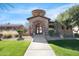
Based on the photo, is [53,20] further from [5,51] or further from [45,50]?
[5,51]

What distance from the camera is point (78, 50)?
681 cm

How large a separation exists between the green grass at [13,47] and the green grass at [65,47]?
90cm

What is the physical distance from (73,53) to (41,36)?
1.24 m

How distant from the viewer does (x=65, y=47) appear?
22.8ft

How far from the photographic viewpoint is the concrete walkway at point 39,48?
6.63 metres

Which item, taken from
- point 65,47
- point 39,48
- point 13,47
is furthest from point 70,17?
point 13,47

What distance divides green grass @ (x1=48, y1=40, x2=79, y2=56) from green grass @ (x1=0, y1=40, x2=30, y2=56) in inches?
35.5

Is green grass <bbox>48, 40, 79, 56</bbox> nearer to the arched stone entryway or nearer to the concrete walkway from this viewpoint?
the concrete walkway

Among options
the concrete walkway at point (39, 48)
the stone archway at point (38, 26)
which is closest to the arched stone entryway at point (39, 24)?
the stone archway at point (38, 26)

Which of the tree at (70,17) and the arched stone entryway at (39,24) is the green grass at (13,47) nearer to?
the arched stone entryway at (39,24)

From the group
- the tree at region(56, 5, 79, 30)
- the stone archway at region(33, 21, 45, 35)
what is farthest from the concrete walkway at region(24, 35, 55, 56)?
the tree at region(56, 5, 79, 30)

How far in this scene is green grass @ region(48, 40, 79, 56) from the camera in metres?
6.63

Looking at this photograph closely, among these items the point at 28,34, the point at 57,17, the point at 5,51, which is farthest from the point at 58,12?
the point at 5,51

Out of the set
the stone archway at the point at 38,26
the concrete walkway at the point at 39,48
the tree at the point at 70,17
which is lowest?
the concrete walkway at the point at 39,48
